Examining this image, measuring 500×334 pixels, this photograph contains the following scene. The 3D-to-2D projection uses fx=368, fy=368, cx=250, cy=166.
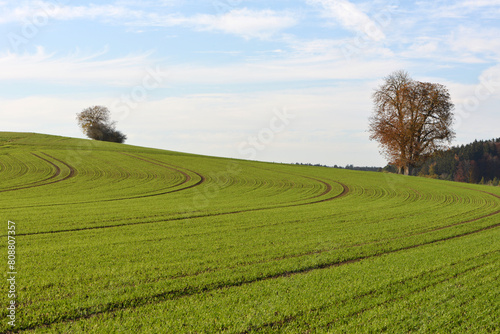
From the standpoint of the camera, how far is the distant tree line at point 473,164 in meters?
125

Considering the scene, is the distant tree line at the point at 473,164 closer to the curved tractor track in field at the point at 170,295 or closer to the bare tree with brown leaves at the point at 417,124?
the bare tree with brown leaves at the point at 417,124

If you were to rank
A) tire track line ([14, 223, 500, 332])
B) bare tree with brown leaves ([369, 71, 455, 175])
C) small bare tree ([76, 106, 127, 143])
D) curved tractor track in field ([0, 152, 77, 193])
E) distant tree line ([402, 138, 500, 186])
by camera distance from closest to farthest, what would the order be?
tire track line ([14, 223, 500, 332]) < curved tractor track in field ([0, 152, 77, 193]) < bare tree with brown leaves ([369, 71, 455, 175]) < small bare tree ([76, 106, 127, 143]) < distant tree line ([402, 138, 500, 186])

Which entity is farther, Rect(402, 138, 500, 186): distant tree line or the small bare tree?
Rect(402, 138, 500, 186): distant tree line

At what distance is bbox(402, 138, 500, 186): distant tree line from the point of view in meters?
125

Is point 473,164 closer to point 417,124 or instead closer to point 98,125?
point 417,124

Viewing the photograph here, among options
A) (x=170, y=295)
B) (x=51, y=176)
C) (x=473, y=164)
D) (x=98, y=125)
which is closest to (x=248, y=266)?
(x=170, y=295)

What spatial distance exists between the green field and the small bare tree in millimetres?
75488

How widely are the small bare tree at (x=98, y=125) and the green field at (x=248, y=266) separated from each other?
75488 mm

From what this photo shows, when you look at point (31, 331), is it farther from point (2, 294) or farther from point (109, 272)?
point (109, 272)

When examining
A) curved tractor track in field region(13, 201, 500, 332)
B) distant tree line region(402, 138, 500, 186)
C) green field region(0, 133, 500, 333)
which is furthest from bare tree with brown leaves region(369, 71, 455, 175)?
distant tree line region(402, 138, 500, 186)

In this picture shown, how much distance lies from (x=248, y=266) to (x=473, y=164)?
139975 mm

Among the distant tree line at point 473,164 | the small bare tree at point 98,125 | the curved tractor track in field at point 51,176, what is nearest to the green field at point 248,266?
the curved tractor track in field at point 51,176

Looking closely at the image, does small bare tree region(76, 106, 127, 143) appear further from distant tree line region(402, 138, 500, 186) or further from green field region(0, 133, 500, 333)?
distant tree line region(402, 138, 500, 186)

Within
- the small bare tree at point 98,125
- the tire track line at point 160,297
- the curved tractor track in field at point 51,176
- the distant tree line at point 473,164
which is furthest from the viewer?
the distant tree line at point 473,164
